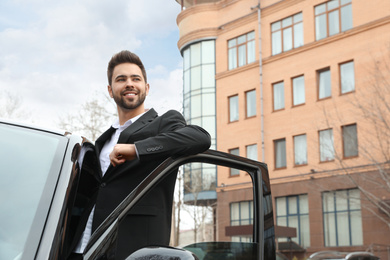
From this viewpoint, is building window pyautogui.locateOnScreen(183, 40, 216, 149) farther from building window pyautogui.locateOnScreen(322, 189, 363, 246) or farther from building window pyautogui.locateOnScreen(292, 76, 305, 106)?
building window pyautogui.locateOnScreen(322, 189, 363, 246)

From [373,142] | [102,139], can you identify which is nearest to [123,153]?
[102,139]

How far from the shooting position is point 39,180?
6.65 feet

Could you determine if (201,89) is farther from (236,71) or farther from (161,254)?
(161,254)

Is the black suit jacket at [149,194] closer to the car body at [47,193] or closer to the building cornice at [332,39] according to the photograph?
the car body at [47,193]

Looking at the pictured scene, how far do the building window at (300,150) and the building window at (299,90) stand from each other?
1.98m

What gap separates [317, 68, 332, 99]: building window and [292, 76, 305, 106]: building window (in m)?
1.13

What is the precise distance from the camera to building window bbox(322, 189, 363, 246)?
30.9 m

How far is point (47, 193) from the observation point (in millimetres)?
1976

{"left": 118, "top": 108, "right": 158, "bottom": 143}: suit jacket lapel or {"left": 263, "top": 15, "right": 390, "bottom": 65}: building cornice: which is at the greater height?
{"left": 263, "top": 15, "right": 390, "bottom": 65}: building cornice

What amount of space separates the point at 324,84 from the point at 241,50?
7.35m

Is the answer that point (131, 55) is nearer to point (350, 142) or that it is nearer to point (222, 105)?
point (350, 142)

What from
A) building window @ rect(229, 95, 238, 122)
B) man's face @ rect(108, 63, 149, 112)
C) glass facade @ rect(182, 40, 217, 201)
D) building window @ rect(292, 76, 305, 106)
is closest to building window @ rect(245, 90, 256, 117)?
building window @ rect(229, 95, 238, 122)

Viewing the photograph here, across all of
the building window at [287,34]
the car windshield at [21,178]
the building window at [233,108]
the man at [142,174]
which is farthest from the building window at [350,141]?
the car windshield at [21,178]

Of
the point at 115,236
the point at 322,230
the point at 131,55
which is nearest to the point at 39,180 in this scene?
the point at 115,236
